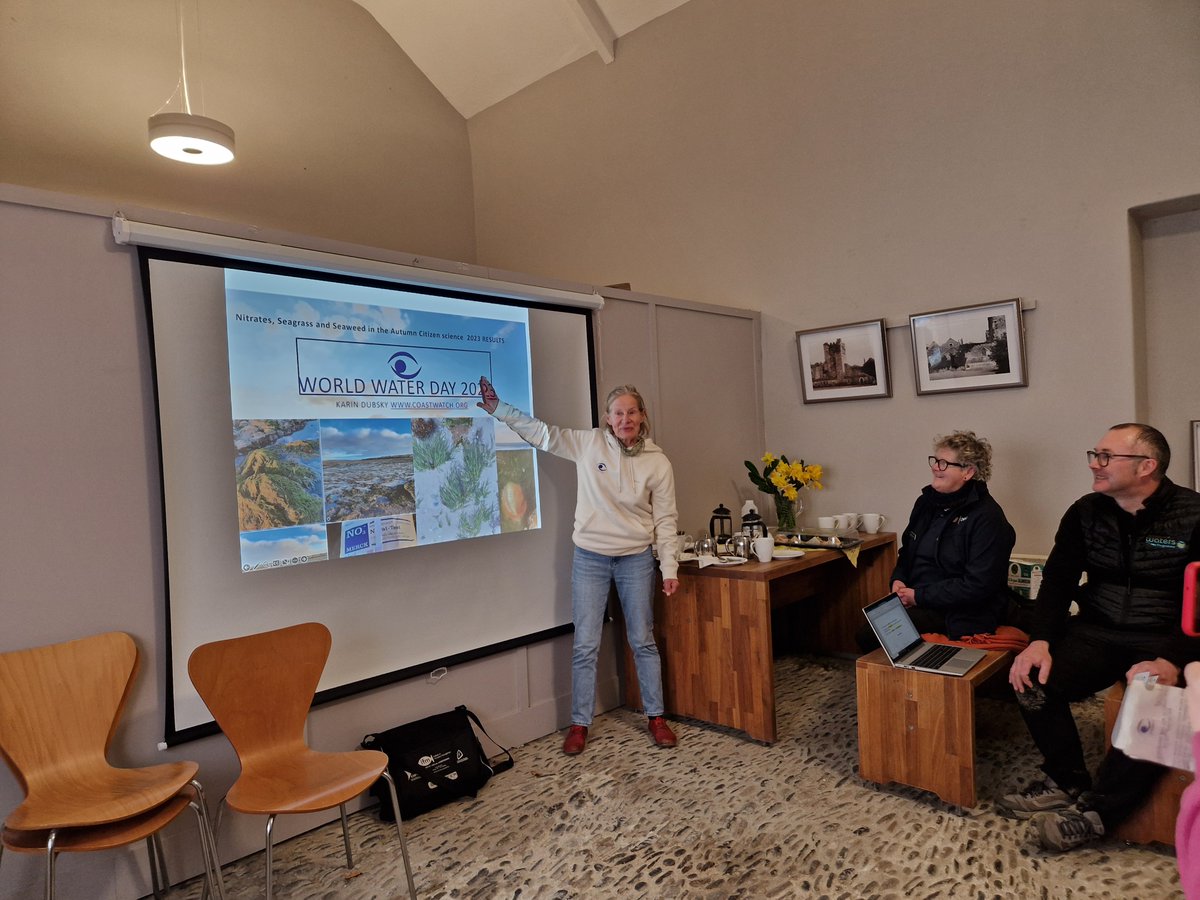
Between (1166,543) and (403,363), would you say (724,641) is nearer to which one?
(1166,543)

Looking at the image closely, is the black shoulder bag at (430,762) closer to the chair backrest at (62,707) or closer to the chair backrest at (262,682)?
the chair backrest at (262,682)

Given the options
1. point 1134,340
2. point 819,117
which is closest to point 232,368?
point 819,117

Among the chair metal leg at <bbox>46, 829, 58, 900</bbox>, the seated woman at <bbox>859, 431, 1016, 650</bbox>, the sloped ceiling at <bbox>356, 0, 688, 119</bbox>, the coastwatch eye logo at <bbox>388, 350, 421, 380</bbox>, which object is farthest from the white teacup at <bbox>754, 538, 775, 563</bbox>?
the sloped ceiling at <bbox>356, 0, 688, 119</bbox>

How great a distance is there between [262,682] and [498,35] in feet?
16.8

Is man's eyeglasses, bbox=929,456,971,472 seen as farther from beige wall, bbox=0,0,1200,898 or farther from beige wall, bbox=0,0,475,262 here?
beige wall, bbox=0,0,475,262

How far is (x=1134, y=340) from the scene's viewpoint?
3.21 m

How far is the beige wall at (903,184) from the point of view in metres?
3.22

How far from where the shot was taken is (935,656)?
8.68ft

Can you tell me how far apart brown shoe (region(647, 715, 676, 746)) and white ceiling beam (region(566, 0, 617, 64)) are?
14.6ft

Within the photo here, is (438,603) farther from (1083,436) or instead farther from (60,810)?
(1083,436)

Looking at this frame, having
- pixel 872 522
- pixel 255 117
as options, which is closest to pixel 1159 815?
pixel 872 522

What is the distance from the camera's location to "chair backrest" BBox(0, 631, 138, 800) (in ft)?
6.14

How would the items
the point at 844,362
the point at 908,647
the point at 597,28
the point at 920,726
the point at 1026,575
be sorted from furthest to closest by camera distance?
the point at 597,28 → the point at 844,362 → the point at 1026,575 → the point at 908,647 → the point at 920,726

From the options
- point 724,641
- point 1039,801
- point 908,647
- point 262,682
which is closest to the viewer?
point 262,682
